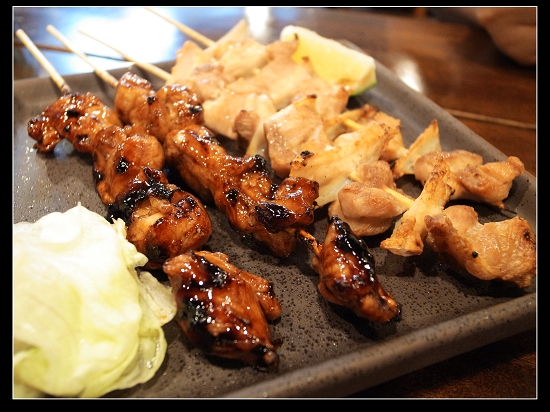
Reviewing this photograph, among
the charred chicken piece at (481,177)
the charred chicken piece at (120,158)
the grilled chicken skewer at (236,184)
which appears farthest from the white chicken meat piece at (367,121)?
the charred chicken piece at (120,158)

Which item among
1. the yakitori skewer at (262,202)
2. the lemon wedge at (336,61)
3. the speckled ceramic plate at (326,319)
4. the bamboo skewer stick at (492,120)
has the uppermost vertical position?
the lemon wedge at (336,61)

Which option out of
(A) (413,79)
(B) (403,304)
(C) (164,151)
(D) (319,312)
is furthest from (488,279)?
(A) (413,79)

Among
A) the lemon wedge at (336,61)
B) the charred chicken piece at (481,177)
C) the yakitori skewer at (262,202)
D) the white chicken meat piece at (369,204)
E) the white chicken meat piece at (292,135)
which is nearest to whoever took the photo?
the yakitori skewer at (262,202)

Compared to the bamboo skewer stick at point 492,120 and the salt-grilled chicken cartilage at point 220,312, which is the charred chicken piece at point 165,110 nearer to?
the salt-grilled chicken cartilage at point 220,312

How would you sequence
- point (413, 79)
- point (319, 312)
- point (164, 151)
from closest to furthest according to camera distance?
point (319, 312), point (164, 151), point (413, 79)

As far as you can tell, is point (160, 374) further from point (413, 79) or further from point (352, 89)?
point (413, 79)

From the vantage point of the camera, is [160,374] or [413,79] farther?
[413,79]

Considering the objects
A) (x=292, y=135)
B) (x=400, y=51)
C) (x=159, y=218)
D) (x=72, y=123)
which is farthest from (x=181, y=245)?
(x=400, y=51)

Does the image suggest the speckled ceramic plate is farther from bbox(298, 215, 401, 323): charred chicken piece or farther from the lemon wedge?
the lemon wedge
